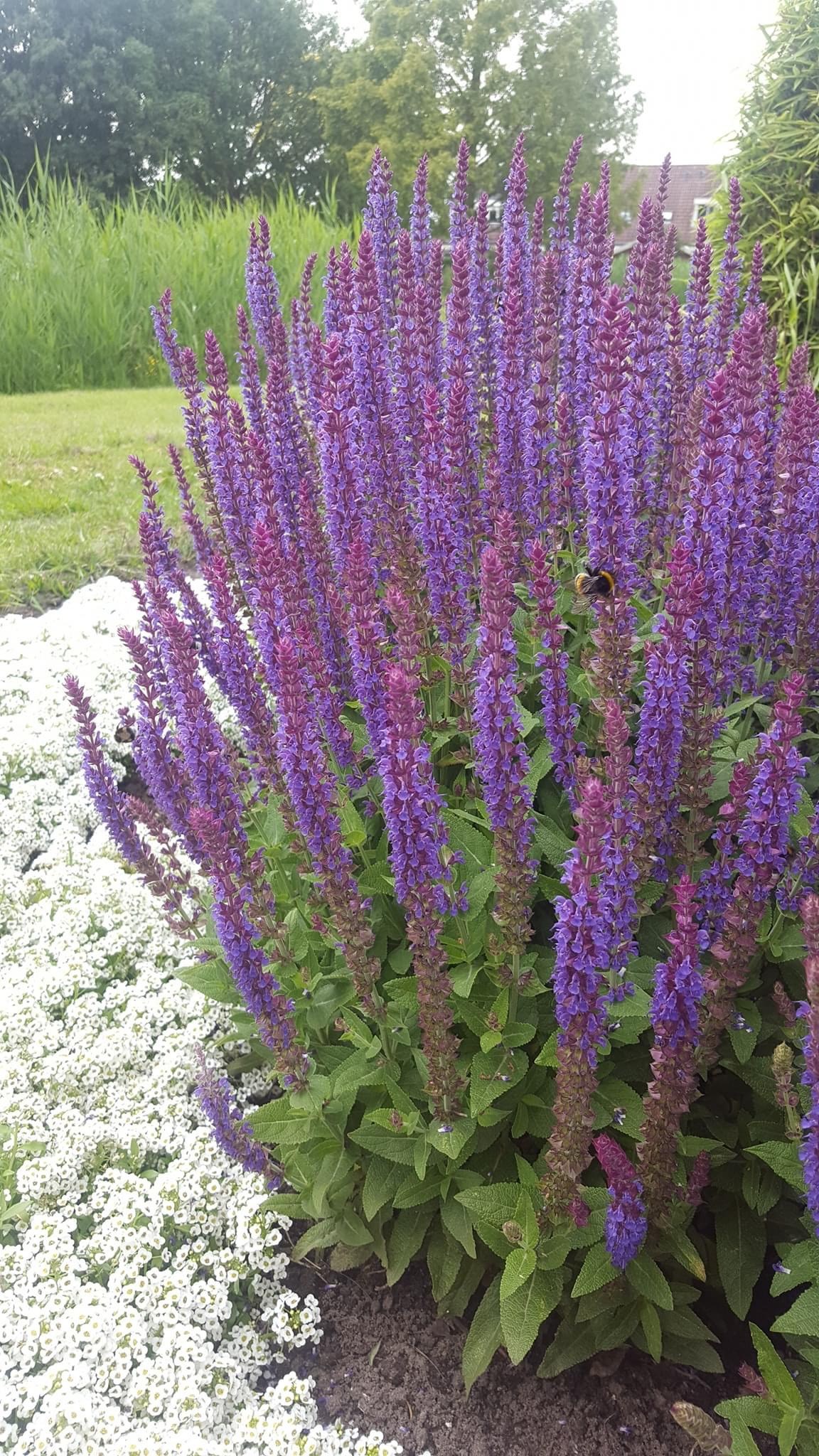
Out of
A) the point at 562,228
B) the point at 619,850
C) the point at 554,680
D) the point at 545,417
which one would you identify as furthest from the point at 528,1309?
the point at 562,228

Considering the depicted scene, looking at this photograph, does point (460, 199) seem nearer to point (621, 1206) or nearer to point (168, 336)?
point (168, 336)

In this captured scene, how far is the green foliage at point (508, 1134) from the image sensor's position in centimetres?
220

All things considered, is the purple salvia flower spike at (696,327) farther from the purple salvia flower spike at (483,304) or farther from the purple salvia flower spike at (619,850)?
the purple salvia flower spike at (619,850)

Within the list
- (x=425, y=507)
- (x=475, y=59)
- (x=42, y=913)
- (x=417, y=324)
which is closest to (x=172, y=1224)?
(x=42, y=913)

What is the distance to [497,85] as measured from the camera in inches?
1157

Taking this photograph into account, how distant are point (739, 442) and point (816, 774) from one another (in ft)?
3.17

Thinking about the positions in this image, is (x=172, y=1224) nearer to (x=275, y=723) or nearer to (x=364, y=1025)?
(x=364, y=1025)

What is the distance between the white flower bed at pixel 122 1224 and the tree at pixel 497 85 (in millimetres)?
28244

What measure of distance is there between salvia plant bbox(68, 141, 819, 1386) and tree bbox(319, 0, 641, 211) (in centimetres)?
2808

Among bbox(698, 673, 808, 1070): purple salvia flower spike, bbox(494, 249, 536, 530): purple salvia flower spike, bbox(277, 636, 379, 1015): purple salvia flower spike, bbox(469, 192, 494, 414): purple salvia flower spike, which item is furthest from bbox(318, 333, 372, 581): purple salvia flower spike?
bbox(698, 673, 808, 1070): purple salvia flower spike

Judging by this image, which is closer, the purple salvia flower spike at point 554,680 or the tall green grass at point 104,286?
the purple salvia flower spike at point 554,680

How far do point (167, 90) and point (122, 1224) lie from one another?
156 feet

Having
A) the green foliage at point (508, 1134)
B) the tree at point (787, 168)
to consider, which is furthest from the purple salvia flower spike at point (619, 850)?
the tree at point (787, 168)

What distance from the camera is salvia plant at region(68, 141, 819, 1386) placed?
1994 mm
